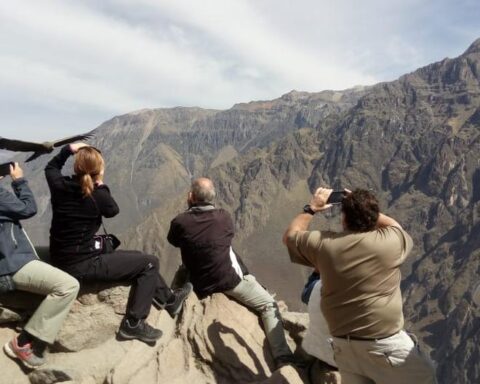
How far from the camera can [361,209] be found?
5.95m

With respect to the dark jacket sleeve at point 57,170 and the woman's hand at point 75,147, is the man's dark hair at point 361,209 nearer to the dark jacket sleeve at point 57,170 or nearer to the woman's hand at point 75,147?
the woman's hand at point 75,147

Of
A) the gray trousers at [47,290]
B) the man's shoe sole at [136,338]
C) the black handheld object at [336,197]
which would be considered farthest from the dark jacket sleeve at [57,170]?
the black handheld object at [336,197]

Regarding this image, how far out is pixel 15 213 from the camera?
7734mm

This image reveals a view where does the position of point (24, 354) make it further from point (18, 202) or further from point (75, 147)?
point (75, 147)

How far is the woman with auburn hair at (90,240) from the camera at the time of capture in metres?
7.80

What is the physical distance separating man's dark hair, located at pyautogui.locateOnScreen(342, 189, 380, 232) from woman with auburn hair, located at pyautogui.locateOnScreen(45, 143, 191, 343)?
382cm

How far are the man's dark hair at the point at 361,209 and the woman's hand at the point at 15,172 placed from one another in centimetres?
519

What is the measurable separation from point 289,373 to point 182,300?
107 inches

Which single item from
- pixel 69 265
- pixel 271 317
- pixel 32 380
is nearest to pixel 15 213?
pixel 69 265

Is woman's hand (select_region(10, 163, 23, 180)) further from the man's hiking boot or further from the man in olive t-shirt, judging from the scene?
the man in olive t-shirt

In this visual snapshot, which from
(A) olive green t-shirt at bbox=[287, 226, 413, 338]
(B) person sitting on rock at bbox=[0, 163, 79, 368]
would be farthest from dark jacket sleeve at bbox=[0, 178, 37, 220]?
(A) olive green t-shirt at bbox=[287, 226, 413, 338]

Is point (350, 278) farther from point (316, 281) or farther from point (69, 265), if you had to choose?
point (69, 265)

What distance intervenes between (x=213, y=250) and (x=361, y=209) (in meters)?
3.73

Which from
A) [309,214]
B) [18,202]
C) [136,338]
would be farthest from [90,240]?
[309,214]
